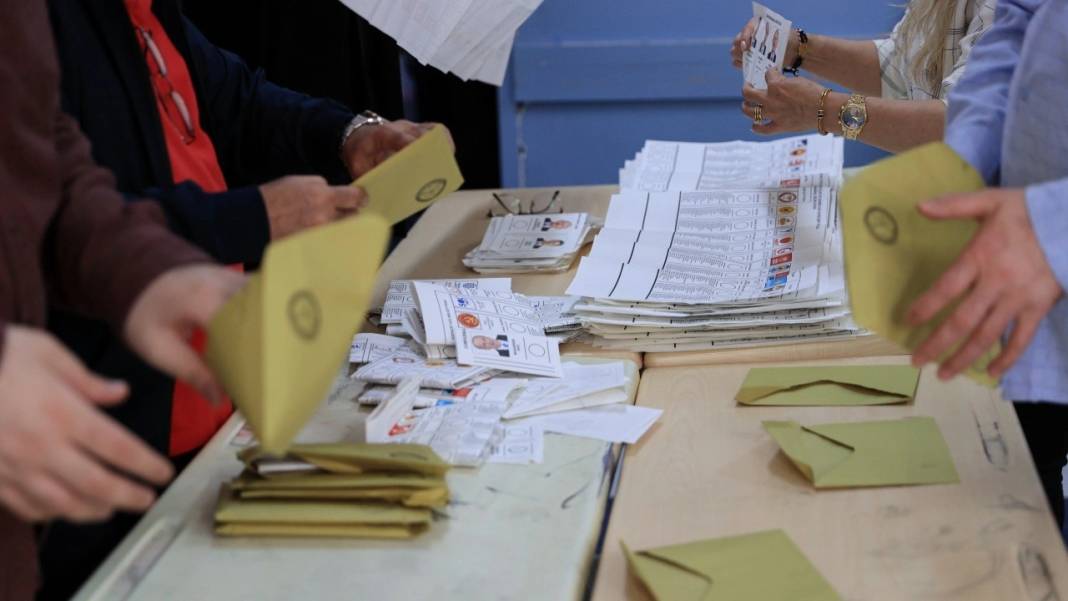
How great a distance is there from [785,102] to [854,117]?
0.13 m

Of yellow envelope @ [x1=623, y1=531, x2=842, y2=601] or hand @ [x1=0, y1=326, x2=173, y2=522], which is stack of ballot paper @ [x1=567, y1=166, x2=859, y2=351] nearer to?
yellow envelope @ [x1=623, y1=531, x2=842, y2=601]

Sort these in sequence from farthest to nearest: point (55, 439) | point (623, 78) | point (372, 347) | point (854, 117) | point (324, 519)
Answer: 1. point (623, 78)
2. point (854, 117)
3. point (372, 347)
4. point (324, 519)
5. point (55, 439)

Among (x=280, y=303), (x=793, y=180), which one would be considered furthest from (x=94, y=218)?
(x=793, y=180)

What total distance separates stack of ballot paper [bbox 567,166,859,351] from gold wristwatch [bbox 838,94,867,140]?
18cm

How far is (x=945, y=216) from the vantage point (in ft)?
2.79

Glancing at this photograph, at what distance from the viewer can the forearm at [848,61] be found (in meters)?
2.09

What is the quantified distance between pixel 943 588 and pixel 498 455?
1.48 ft

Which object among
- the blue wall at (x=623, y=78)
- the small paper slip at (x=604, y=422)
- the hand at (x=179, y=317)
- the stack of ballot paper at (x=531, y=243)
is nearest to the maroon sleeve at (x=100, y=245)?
the hand at (x=179, y=317)

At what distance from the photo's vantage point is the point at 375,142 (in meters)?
1.53

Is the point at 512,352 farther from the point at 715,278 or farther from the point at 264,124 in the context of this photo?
the point at 264,124

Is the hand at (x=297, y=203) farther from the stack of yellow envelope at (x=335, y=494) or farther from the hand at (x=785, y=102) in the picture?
the hand at (x=785, y=102)

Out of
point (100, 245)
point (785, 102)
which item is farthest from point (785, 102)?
point (100, 245)

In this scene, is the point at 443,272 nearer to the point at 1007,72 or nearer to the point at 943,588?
the point at 1007,72

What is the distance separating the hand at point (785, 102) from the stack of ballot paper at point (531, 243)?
38 centimetres
